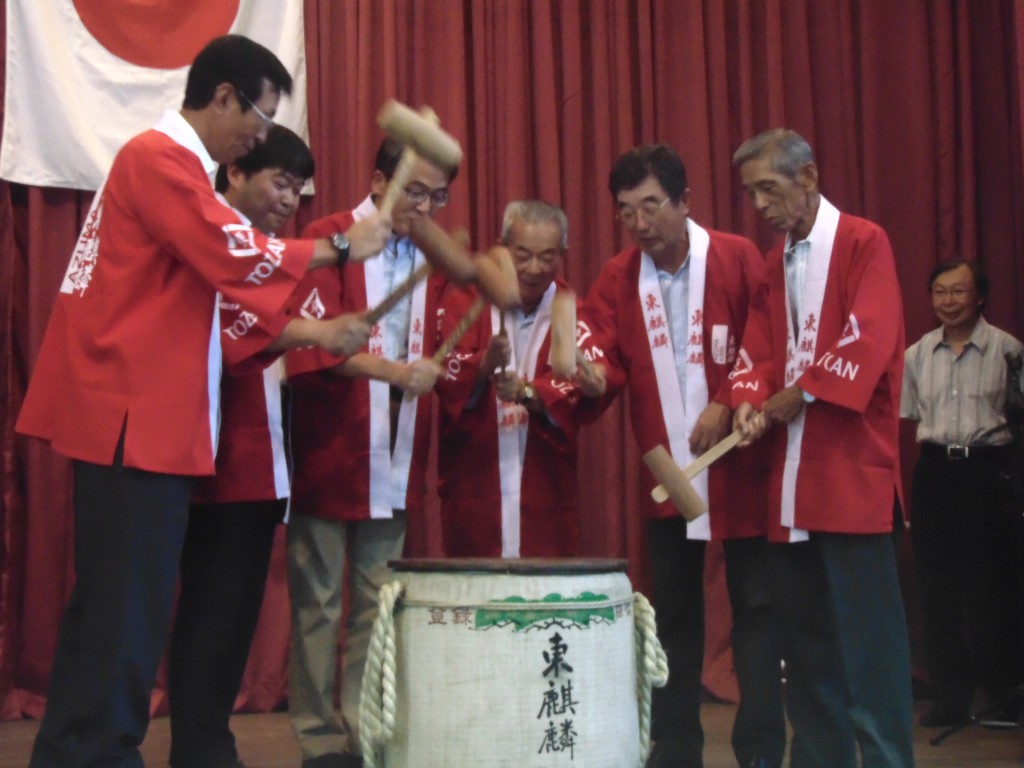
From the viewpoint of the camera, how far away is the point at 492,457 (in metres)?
2.85

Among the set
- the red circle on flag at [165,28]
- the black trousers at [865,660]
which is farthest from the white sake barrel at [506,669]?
the red circle on flag at [165,28]

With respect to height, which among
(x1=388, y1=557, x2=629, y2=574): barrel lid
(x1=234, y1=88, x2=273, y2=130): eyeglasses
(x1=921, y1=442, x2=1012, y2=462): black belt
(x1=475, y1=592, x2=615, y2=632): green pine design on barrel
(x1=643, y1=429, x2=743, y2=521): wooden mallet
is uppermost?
(x1=234, y1=88, x2=273, y2=130): eyeglasses

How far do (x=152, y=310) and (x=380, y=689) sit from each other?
2.61 ft

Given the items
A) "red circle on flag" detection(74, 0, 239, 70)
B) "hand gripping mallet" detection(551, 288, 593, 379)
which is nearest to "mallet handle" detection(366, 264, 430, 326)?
"hand gripping mallet" detection(551, 288, 593, 379)

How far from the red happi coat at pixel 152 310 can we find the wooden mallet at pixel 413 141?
0.28 metres

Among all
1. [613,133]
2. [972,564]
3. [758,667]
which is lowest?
[758,667]

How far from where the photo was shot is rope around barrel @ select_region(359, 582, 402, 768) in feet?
6.10

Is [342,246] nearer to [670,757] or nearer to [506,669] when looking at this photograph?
[506,669]

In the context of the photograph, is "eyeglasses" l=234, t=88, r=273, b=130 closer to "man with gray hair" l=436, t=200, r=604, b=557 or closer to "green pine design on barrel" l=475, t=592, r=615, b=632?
"man with gray hair" l=436, t=200, r=604, b=557

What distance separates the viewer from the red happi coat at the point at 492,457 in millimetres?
2814

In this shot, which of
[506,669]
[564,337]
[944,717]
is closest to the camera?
[506,669]

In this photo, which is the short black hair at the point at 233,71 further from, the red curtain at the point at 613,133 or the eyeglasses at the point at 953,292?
the eyeglasses at the point at 953,292

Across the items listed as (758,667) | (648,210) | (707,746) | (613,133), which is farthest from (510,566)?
(613,133)

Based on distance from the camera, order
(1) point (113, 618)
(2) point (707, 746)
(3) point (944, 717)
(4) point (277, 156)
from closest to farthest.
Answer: (1) point (113, 618) → (4) point (277, 156) → (2) point (707, 746) → (3) point (944, 717)
